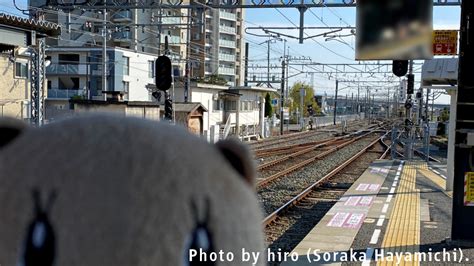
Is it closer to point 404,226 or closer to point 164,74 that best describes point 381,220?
point 404,226

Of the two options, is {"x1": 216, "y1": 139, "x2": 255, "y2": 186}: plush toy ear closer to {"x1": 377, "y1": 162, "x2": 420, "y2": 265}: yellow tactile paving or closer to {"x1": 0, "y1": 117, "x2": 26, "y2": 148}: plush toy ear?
{"x1": 0, "y1": 117, "x2": 26, "y2": 148}: plush toy ear

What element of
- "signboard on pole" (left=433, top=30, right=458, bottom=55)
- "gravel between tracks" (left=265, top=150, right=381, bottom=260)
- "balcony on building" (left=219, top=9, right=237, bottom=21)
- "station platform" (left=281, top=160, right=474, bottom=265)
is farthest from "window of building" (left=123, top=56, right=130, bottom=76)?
"balcony on building" (left=219, top=9, right=237, bottom=21)

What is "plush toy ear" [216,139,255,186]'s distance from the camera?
1267 mm

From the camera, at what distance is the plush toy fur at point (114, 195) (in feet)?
3.36

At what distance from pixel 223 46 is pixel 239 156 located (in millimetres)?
63639

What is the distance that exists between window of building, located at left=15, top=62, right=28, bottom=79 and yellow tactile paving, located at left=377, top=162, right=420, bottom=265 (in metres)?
17.9

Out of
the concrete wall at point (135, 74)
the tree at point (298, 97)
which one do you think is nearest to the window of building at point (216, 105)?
the concrete wall at point (135, 74)

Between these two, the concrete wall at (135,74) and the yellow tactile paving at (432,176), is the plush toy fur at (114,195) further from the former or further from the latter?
the concrete wall at (135,74)

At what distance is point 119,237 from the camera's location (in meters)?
1.02

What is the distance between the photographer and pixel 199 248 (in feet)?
3.64

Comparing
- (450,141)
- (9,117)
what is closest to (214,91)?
(450,141)

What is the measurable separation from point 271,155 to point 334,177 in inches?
241

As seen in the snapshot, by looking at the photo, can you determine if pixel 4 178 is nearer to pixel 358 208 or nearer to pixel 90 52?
pixel 358 208

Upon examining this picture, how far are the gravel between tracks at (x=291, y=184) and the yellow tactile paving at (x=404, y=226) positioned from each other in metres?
2.46
